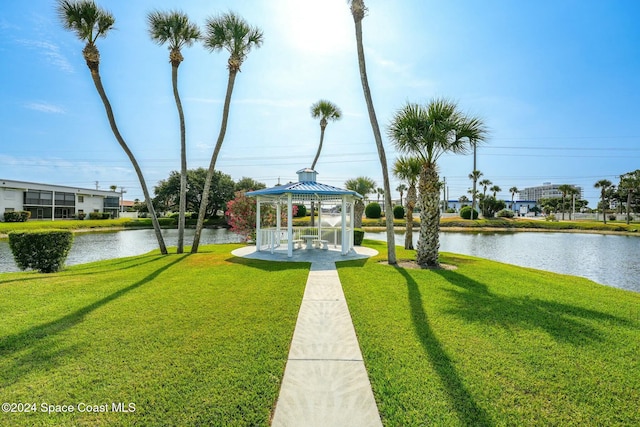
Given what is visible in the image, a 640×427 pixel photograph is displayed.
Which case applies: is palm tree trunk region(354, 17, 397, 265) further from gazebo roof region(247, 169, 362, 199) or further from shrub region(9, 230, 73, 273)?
shrub region(9, 230, 73, 273)

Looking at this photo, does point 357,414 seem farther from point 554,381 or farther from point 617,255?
point 617,255

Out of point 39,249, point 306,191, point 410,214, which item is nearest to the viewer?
point 39,249

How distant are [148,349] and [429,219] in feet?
29.6

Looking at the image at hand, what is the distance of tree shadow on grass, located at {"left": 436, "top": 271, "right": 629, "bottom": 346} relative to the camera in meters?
4.77

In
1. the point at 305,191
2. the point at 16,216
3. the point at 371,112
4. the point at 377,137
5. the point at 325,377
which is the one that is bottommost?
the point at 325,377

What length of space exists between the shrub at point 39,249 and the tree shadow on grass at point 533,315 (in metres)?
12.1

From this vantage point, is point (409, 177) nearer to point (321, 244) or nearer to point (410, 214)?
point (410, 214)

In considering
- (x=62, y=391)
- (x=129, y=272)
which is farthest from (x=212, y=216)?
(x=62, y=391)

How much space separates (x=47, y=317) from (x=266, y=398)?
475 cm

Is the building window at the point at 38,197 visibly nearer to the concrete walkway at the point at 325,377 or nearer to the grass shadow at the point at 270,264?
the grass shadow at the point at 270,264

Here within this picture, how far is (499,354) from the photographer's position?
13.1ft

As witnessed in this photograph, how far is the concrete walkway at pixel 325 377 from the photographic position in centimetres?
281

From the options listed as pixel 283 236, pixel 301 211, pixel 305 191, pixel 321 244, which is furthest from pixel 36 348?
pixel 301 211

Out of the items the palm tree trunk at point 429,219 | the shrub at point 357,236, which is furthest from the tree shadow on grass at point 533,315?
the shrub at point 357,236
